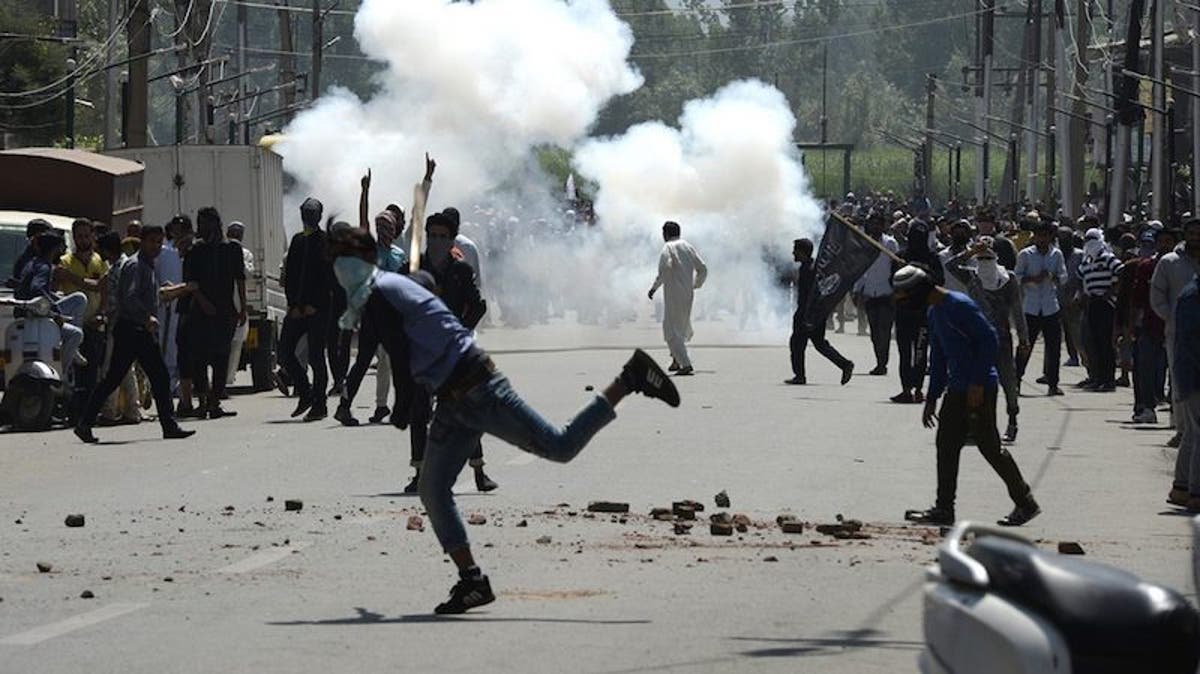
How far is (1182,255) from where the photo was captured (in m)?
18.1

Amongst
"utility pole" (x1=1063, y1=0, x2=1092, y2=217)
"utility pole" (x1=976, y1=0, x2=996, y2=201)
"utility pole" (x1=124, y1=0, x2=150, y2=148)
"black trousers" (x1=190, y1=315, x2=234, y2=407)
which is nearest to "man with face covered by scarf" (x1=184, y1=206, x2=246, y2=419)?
"black trousers" (x1=190, y1=315, x2=234, y2=407)

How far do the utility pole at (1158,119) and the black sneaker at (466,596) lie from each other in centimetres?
2983

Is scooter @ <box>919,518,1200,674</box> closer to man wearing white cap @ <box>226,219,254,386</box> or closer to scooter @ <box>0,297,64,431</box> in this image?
scooter @ <box>0,297,64,431</box>

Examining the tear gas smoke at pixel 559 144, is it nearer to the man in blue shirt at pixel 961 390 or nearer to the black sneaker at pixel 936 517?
the man in blue shirt at pixel 961 390

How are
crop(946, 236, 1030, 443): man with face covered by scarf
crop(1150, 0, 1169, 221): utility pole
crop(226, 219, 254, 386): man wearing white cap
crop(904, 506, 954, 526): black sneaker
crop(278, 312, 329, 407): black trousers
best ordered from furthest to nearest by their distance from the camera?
1. crop(1150, 0, 1169, 221): utility pole
2. crop(226, 219, 254, 386): man wearing white cap
3. crop(278, 312, 329, 407): black trousers
4. crop(946, 236, 1030, 443): man with face covered by scarf
5. crop(904, 506, 954, 526): black sneaker

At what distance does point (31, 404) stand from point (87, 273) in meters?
1.37

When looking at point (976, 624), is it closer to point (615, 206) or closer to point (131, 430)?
point (131, 430)

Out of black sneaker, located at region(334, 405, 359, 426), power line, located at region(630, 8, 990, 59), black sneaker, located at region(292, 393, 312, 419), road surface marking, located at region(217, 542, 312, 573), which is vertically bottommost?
black sneaker, located at region(292, 393, 312, 419)

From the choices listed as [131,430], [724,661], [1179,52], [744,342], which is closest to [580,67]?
[744,342]

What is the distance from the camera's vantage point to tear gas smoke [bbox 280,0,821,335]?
131 feet

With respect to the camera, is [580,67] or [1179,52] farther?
[1179,52]

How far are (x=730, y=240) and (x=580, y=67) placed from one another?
3866 mm

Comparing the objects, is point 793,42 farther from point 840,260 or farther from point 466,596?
point 466,596

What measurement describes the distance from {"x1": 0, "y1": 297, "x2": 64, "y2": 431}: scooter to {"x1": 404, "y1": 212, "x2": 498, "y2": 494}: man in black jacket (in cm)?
559
